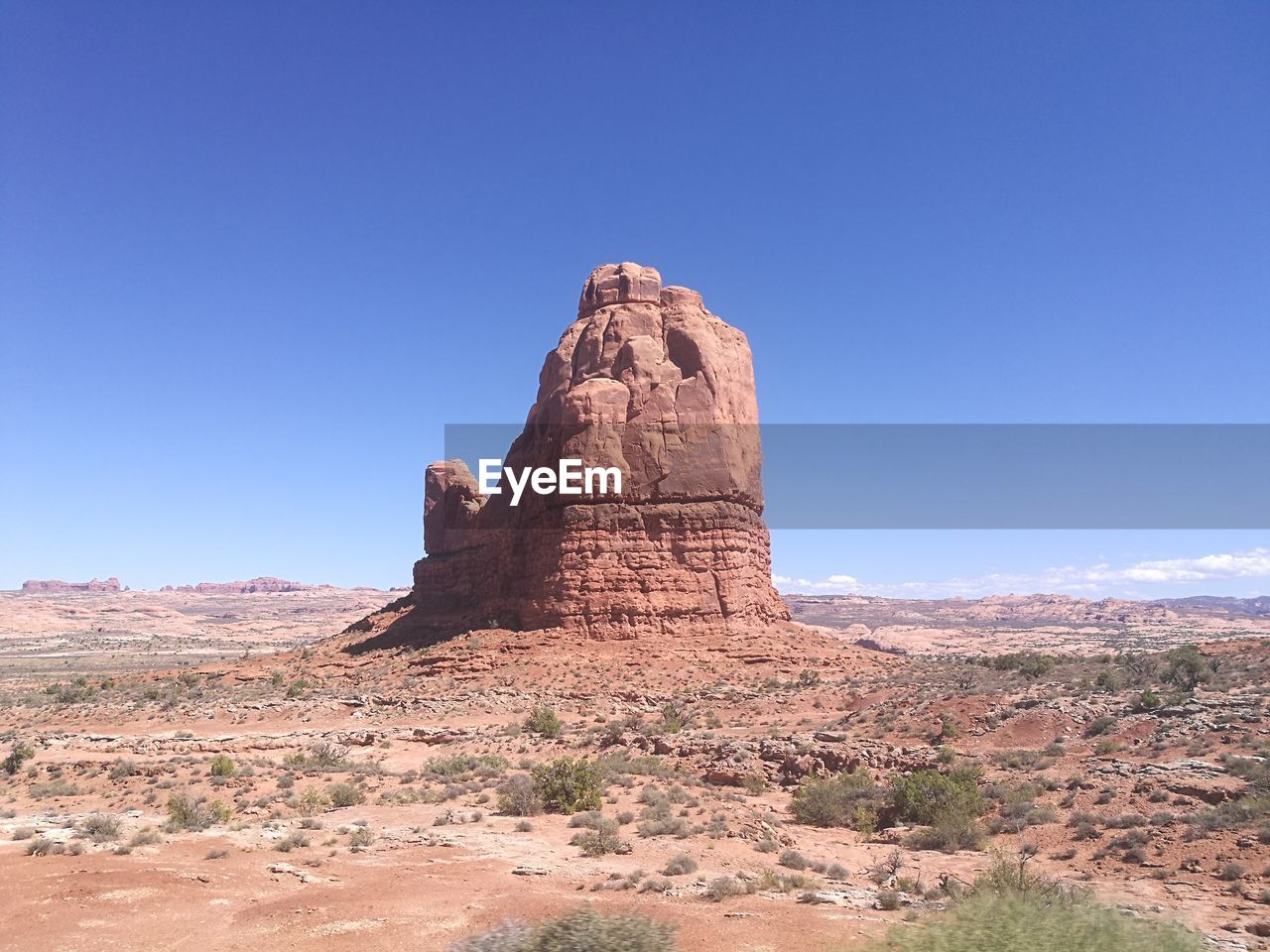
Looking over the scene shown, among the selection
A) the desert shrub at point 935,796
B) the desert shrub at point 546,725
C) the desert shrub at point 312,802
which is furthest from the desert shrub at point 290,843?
the desert shrub at point 546,725

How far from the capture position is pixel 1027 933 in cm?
426

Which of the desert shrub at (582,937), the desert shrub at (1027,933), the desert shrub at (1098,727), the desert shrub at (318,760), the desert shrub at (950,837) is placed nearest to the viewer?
the desert shrub at (1027,933)

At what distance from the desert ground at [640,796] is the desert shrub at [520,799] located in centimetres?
10

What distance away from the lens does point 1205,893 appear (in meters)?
8.03

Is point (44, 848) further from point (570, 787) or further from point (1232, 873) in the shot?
point (1232, 873)

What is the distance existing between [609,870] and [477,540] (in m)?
37.0

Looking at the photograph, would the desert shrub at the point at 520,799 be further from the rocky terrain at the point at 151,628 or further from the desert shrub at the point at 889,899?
the rocky terrain at the point at 151,628

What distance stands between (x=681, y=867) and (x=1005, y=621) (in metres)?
131

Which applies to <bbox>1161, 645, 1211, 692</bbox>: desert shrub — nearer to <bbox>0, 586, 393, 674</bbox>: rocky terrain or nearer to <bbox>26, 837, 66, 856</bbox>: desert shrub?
<bbox>26, 837, 66, 856</bbox>: desert shrub

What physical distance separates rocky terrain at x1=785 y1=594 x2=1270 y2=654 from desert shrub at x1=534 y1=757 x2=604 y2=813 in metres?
Result: 61.6

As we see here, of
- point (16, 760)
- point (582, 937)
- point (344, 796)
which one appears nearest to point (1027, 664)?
point (344, 796)

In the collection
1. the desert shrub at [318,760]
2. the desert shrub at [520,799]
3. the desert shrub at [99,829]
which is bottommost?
the desert shrub at [318,760]

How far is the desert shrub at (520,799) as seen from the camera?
1261cm

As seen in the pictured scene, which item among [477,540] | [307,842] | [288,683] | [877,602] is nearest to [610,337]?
[477,540]
